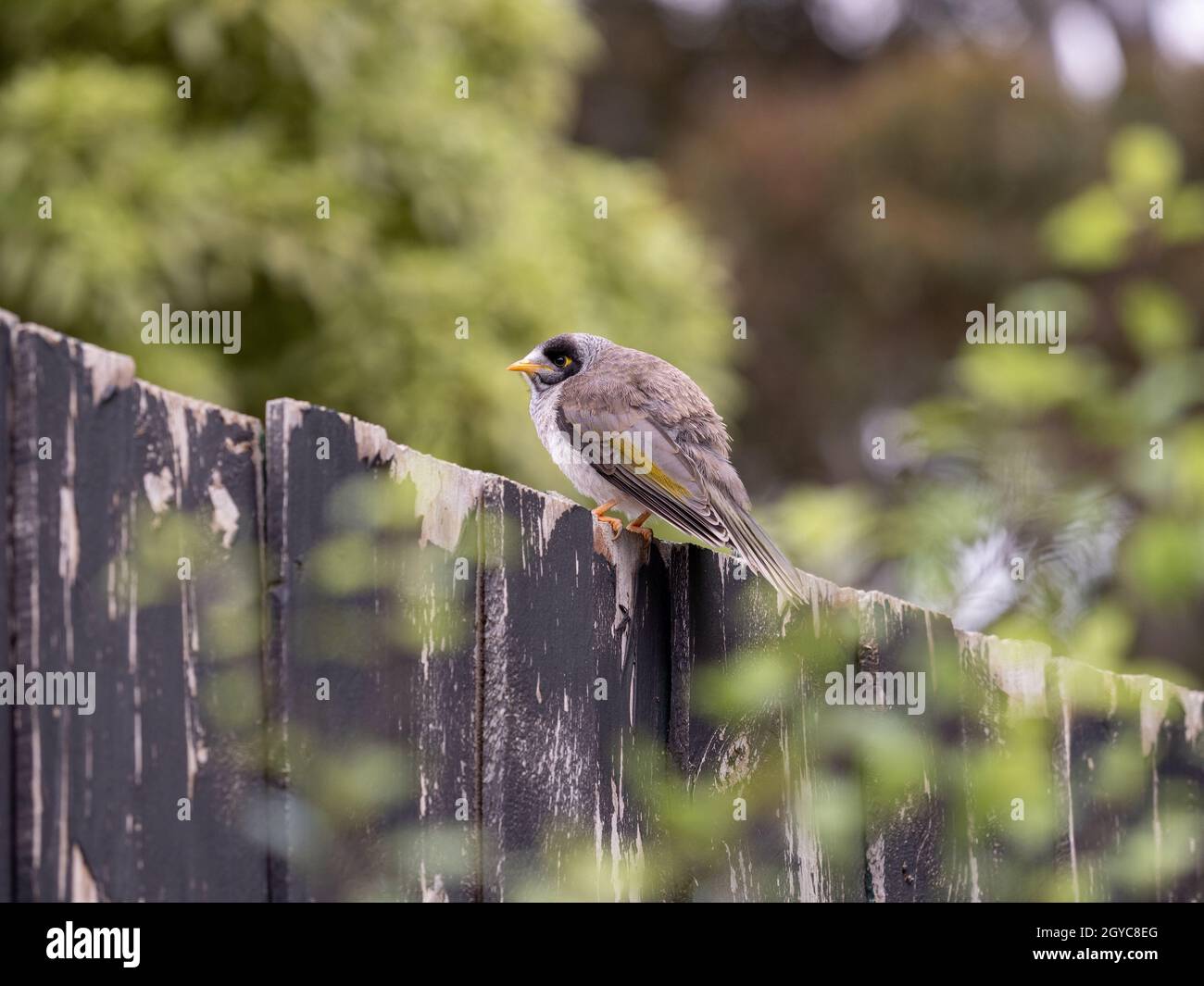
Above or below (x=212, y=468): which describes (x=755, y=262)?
above

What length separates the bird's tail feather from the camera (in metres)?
2.87

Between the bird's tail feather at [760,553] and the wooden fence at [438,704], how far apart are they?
5 centimetres

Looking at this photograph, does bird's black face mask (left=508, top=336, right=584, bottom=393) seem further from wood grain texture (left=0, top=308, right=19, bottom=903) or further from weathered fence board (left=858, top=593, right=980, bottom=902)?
wood grain texture (left=0, top=308, right=19, bottom=903)

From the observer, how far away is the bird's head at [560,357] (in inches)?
A: 193

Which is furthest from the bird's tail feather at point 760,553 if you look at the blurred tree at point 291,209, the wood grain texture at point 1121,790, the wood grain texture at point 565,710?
the blurred tree at point 291,209

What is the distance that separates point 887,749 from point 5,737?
145 cm

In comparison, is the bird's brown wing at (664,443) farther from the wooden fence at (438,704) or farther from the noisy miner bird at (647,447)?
the wooden fence at (438,704)

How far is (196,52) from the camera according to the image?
7.55 metres

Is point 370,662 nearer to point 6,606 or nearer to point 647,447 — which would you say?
point 6,606

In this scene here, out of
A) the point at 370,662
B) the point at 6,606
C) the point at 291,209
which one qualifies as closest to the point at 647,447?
the point at 370,662
